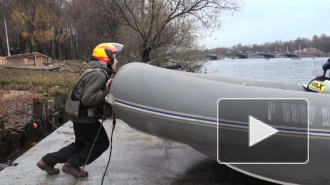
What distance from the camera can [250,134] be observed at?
345 cm

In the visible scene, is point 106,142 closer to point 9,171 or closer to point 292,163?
point 9,171

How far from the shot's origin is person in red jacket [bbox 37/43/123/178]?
3902mm

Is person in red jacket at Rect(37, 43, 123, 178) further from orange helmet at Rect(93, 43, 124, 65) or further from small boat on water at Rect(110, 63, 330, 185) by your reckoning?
small boat on water at Rect(110, 63, 330, 185)

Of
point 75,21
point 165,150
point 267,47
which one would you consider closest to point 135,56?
point 165,150

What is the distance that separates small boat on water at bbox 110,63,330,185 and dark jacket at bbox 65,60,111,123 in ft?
0.70

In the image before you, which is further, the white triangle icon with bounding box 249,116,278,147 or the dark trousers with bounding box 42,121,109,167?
the dark trousers with bounding box 42,121,109,167

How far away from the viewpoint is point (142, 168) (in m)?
4.37

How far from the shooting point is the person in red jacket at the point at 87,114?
3.90 meters

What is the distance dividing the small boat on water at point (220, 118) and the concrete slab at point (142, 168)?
0.56m
